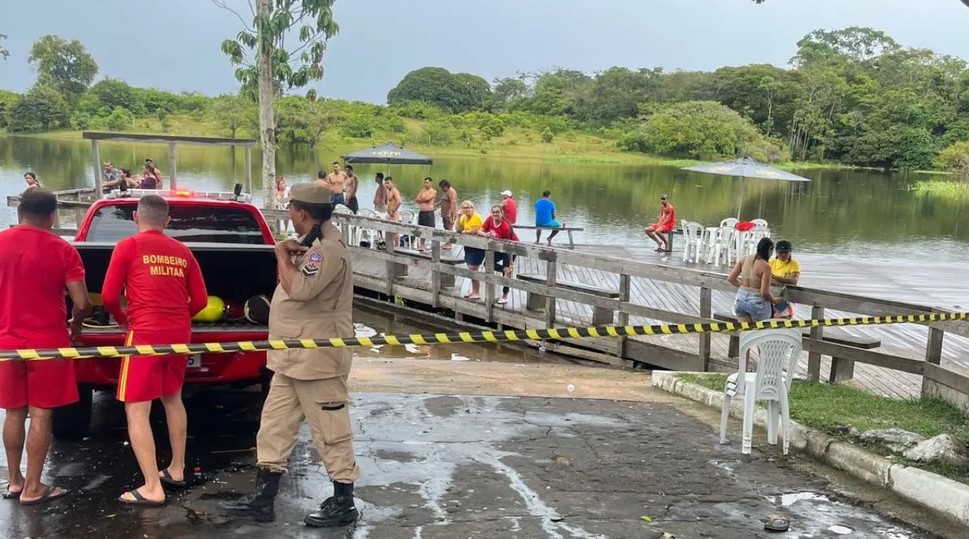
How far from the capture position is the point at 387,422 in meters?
6.36

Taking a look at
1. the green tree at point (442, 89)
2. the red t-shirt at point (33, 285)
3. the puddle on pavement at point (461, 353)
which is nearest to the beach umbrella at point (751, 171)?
the puddle on pavement at point (461, 353)

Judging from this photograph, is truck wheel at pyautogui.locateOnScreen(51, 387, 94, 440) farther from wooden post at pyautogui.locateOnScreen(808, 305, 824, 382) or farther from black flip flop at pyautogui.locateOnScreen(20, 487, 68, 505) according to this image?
wooden post at pyautogui.locateOnScreen(808, 305, 824, 382)

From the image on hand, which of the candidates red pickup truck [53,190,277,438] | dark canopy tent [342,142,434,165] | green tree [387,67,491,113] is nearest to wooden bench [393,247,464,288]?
red pickup truck [53,190,277,438]

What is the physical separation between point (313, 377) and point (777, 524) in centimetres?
263

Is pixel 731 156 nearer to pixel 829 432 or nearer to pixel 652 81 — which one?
pixel 652 81

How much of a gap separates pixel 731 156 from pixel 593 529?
73478 mm

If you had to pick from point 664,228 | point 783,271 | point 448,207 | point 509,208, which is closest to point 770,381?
point 783,271

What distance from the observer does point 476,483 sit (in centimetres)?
505

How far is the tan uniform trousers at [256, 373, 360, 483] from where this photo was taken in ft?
14.0

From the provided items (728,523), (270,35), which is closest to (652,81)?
(270,35)

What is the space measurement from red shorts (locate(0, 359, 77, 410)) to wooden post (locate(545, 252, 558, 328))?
7988 mm

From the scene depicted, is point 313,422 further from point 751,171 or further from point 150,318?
point 751,171

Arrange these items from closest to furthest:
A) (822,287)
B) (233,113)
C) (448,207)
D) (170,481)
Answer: (170,481)
(822,287)
(448,207)
(233,113)

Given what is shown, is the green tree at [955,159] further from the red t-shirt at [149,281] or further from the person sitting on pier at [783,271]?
the red t-shirt at [149,281]
